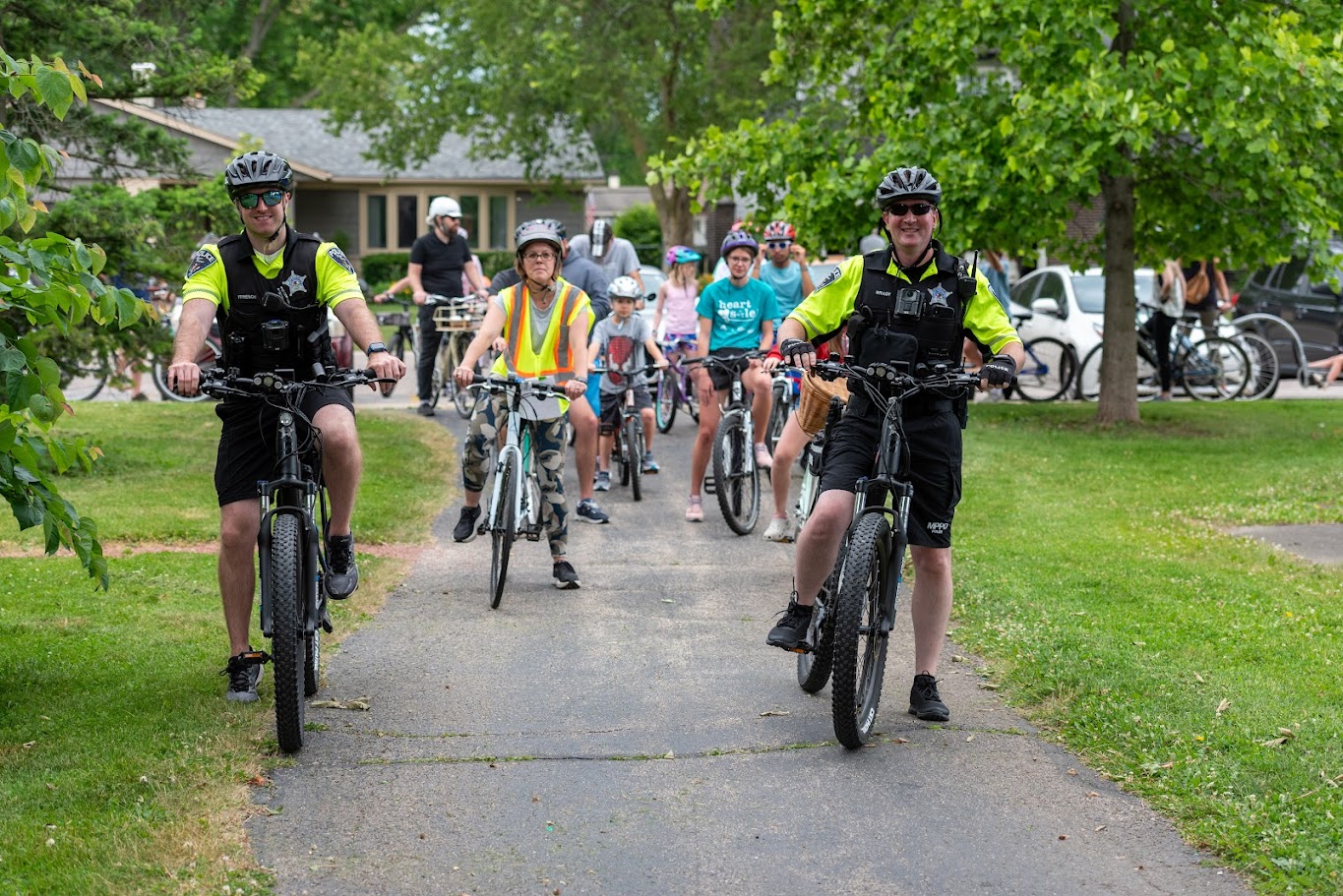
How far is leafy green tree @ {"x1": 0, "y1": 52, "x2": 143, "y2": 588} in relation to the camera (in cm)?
523

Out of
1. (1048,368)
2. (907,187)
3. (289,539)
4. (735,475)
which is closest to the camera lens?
(289,539)

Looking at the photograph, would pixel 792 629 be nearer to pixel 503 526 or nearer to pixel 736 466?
pixel 503 526

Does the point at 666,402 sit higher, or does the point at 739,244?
the point at 739,244

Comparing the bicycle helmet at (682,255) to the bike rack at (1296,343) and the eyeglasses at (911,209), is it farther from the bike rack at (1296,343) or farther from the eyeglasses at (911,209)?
the bike rack at (1296,343)

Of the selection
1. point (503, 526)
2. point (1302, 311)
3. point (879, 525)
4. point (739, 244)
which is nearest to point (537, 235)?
point (503, 526)

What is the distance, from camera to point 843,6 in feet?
53.4

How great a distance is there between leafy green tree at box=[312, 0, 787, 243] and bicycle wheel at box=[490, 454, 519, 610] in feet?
91.2

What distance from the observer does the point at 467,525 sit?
30.2 ft

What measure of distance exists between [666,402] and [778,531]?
21.1 ft

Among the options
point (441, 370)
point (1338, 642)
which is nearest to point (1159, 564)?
point (1338, 642)

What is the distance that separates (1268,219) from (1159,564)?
7122 mm

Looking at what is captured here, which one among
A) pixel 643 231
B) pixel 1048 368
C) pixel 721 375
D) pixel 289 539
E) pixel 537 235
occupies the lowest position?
pixel 1048 368

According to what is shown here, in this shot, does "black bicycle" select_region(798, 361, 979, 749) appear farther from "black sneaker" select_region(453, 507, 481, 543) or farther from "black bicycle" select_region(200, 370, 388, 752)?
"black sneaker" select_region(453, 507, 481, 543)

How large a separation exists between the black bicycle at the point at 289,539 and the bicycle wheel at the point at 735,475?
4.66 m
